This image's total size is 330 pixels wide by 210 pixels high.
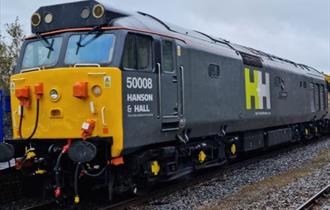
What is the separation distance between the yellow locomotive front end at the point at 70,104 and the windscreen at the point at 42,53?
0.29 m

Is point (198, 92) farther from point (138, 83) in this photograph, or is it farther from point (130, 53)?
point (130, 53)

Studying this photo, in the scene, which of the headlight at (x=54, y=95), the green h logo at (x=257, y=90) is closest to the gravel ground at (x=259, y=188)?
the green h logo at (x=257, y=90)

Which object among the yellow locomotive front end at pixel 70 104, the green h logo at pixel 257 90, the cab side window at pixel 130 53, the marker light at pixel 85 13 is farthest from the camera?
the green h logo at pixel 257 90

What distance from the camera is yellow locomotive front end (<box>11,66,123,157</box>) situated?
26.2 ft

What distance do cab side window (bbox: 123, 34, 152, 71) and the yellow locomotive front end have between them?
48 cm

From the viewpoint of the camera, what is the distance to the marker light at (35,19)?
905 cm

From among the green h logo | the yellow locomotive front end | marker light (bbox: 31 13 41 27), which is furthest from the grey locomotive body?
marker light (bbox: 31 13 41 27)

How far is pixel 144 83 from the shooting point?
8.70 metres

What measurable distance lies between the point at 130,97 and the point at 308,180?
506cm

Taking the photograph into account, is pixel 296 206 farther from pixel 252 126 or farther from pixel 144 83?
pixel 252 126

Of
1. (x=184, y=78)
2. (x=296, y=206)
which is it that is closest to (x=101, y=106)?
(x=184, y=78)

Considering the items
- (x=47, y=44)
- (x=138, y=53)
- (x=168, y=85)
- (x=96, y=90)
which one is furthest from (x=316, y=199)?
(x=47, y=44)

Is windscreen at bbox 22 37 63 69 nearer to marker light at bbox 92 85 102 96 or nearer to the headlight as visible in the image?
the headlight

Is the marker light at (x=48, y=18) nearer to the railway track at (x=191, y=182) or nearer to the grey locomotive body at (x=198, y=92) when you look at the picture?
the grey locomotive body at (x=198, y=92)
